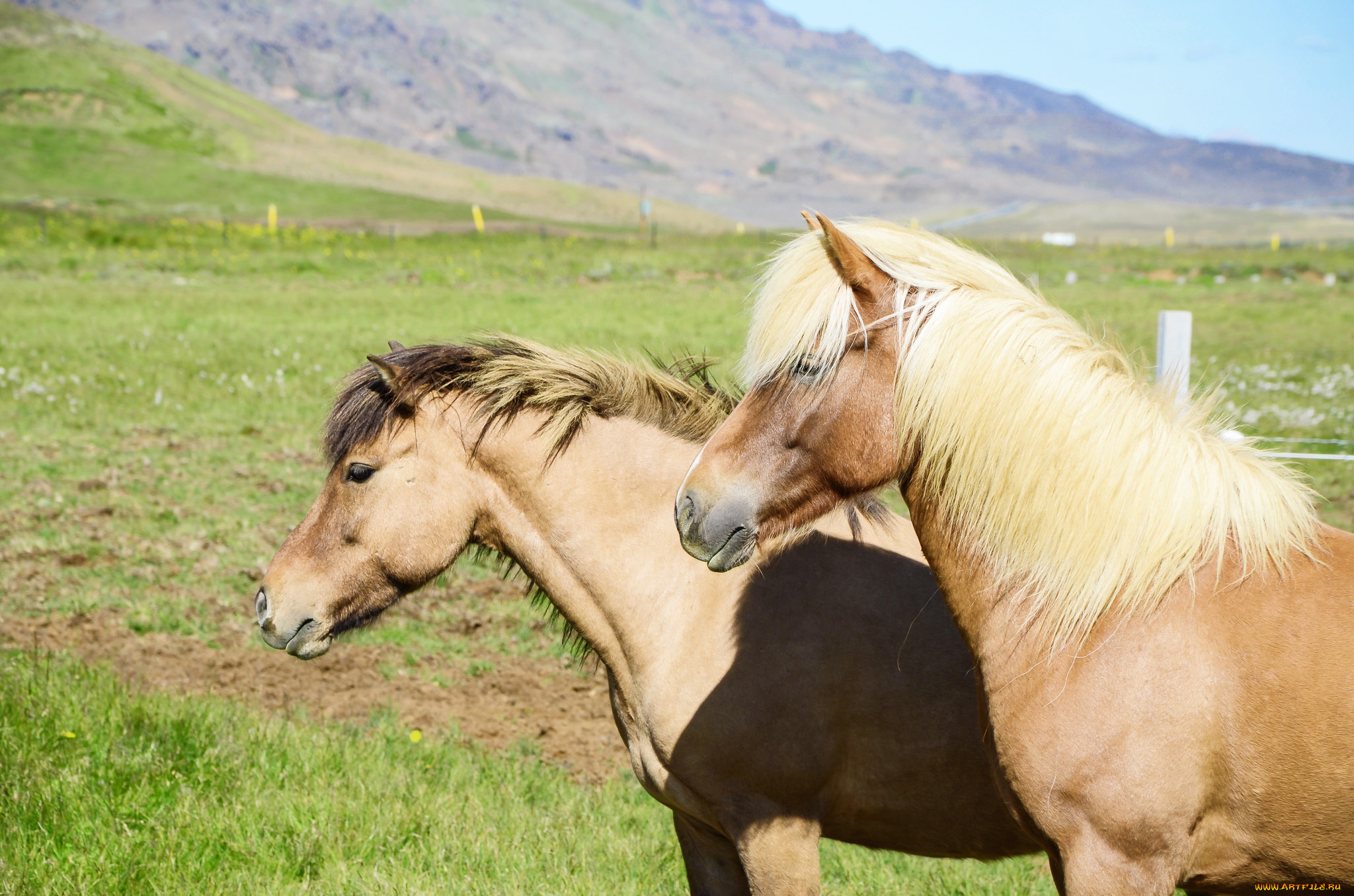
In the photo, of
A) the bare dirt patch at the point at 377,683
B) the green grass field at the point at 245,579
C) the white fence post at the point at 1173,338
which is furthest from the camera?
the white fence post at the point at 1173,338

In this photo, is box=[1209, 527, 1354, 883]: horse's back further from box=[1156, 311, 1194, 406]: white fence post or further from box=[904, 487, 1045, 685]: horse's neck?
box=[1156, 311, 1194, 406]: white fence post

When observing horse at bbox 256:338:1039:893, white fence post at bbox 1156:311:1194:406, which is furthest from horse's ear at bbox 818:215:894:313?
white fence post at bbox 1156:311:1194:406

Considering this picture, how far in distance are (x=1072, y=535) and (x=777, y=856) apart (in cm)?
125

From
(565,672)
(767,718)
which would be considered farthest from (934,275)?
(565,672)

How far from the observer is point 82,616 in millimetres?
5980

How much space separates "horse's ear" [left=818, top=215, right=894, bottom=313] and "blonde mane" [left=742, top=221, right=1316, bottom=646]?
2cm

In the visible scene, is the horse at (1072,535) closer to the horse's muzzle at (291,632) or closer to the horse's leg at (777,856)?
the horse's leg at (777,856)

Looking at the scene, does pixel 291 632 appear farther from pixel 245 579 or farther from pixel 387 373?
pixel 245 579

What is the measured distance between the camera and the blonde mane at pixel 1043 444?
2.20 m

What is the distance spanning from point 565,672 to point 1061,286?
1082 inches

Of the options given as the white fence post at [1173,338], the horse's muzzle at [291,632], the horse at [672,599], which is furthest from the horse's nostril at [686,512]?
the white fence post at [1173,338]

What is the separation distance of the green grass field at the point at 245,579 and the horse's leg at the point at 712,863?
611 millimetres

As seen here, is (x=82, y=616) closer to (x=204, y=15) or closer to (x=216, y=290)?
(x=216, y=290)

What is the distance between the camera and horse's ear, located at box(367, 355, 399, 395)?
9.44ft
